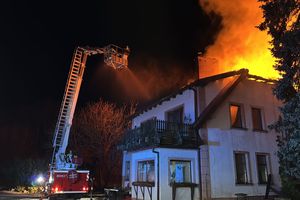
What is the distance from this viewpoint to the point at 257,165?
1727 cm

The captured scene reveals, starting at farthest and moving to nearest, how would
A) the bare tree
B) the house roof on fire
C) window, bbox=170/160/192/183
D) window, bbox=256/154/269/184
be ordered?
the bare tree, window, bbox=256/154/269/184, the house roof on fire, window, bbox=170/160/192/183

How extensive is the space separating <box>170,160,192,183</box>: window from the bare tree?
1613 cm

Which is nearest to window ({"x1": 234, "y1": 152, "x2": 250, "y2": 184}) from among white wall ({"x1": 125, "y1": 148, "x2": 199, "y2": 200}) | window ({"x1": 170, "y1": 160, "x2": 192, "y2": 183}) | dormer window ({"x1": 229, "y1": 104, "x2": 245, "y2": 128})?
dormer window ({"x1": 229, "y1": 104, "x2": 245, "y2": 128})

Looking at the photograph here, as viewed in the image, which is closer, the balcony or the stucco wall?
the balcony

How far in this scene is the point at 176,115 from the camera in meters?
19.1

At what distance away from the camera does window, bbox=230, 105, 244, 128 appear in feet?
57.6

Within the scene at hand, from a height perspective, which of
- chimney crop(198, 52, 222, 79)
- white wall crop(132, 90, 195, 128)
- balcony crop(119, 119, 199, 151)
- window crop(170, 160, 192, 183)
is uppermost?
chimney crop(198, 52, 222, 79)

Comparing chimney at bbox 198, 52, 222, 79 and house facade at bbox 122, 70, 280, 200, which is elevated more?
chimney at bbox 198, 52, 222, 79

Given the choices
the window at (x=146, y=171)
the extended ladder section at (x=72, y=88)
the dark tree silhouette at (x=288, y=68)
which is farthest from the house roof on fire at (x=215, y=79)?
the dark tree silhouette at (x=288, y=68)

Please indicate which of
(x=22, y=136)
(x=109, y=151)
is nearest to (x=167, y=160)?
(x=109, y=151)

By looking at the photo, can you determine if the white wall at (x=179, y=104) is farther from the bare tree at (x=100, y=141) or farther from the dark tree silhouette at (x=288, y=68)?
the bare tree at (x=100, y=141)

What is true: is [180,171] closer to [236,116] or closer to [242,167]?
[242,167]

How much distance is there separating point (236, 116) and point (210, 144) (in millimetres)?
2924

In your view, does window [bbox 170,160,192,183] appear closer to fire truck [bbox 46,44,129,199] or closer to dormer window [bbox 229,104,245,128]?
dormer window [bbox 229,104,245,128]
